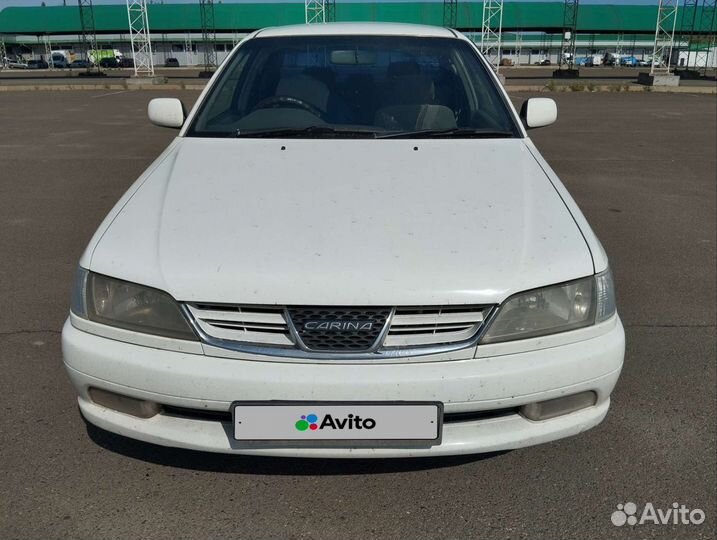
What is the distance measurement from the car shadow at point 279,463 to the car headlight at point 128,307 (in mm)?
620

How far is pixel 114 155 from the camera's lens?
8.70m

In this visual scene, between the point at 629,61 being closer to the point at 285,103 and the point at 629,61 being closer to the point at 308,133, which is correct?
the point at 285,103

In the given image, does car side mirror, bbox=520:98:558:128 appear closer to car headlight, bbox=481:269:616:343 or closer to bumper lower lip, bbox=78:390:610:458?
car headlight, bbox=481:269:616:343

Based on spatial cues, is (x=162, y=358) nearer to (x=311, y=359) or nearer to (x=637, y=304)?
(x=311, y=359)

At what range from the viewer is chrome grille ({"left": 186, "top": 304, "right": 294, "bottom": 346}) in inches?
73.4

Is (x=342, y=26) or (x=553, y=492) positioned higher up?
(x=342, y=26)

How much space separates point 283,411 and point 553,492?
3.37ft

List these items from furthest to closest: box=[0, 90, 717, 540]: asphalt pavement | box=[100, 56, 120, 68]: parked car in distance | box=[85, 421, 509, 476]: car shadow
Answer: box=[100, 56, 120, 68]: parked car in distance
box=[85, 421, 509, 476]: car shadow
box=[0, 90, 717, 540]: asphalt pavement

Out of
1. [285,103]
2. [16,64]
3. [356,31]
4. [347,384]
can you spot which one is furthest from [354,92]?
[16,64]

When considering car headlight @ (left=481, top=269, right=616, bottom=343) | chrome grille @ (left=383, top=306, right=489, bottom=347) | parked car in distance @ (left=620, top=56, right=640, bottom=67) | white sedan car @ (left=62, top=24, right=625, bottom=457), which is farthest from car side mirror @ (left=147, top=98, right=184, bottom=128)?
parked car in distance @ (left=620, top=56, right=640, bottom=67)

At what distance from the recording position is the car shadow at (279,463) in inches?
89.0

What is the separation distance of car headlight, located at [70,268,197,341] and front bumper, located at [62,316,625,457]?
0.06 m

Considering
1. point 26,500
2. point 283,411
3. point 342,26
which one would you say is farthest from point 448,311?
point 342,26

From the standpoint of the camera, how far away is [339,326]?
1832 millimetres
